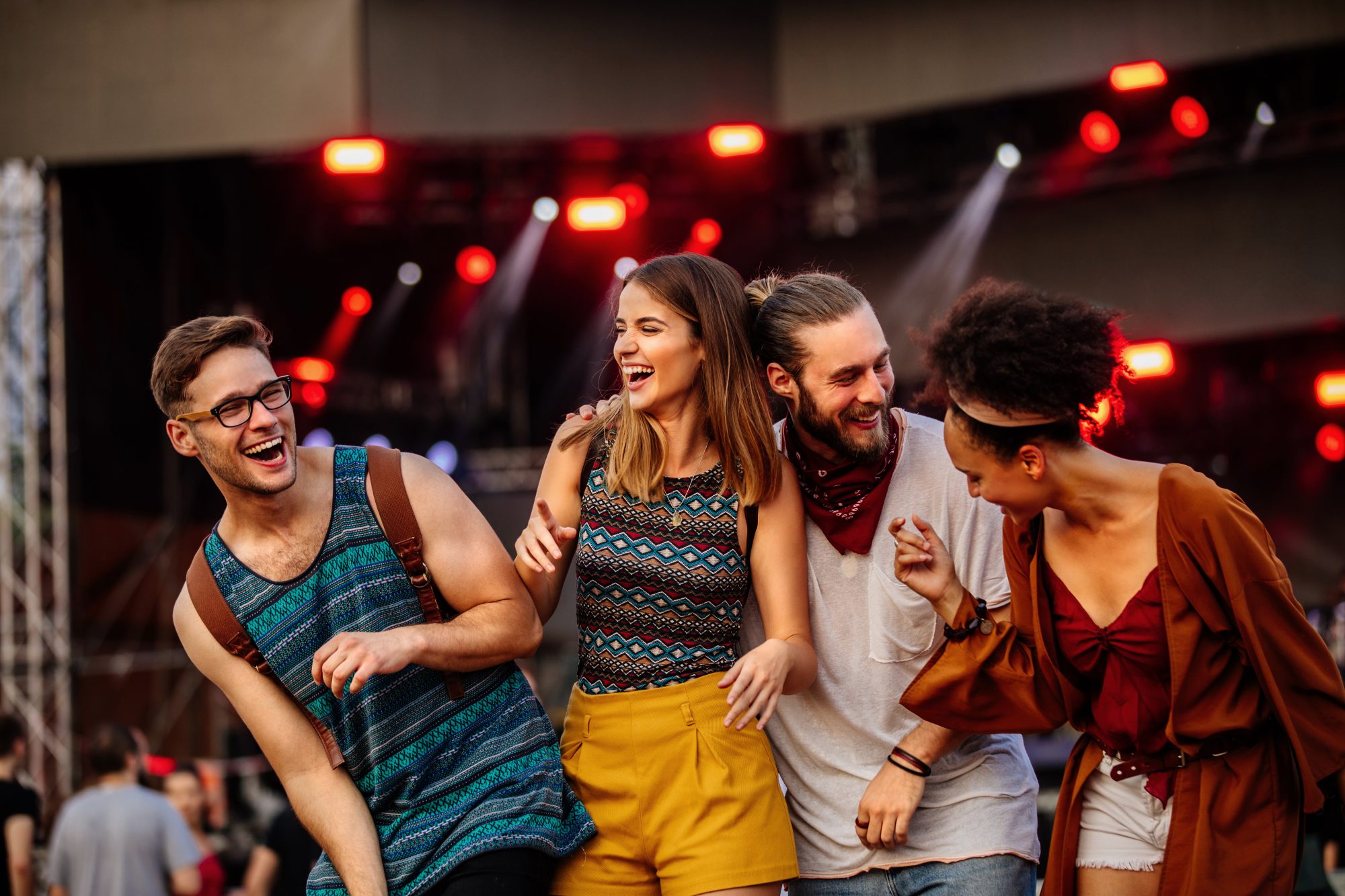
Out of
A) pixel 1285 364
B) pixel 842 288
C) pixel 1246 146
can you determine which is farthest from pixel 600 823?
pixel 1285 364

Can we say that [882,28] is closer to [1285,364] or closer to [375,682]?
[1285,364]

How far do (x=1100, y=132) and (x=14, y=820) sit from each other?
8732 millimetres

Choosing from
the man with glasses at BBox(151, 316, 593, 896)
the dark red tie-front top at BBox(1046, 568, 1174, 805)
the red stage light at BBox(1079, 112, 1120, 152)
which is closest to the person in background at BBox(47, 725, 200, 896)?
the man with glasses at BBox(151, 316, 593, 896)

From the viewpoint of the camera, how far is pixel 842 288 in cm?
286

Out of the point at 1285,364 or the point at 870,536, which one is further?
the point at 1285,364

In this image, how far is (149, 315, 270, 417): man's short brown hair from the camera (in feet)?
8.86

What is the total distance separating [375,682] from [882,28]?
7.50 meters

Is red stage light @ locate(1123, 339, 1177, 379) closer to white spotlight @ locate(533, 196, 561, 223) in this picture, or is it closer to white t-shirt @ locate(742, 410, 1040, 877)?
white spotlight @ locate(533, 196, 561, 223)

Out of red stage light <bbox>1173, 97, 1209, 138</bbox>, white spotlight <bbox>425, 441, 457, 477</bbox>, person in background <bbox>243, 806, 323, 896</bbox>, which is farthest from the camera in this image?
white spotlight <bbox>425, 441, 457, 477</bbox>

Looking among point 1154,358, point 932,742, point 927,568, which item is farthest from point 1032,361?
point 1154,358

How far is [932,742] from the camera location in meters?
2.68

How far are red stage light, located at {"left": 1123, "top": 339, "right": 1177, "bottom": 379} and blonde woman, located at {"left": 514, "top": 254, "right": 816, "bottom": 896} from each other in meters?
8.41

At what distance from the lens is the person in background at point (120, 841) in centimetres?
556

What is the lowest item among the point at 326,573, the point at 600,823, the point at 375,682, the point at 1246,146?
the point at 600,823
